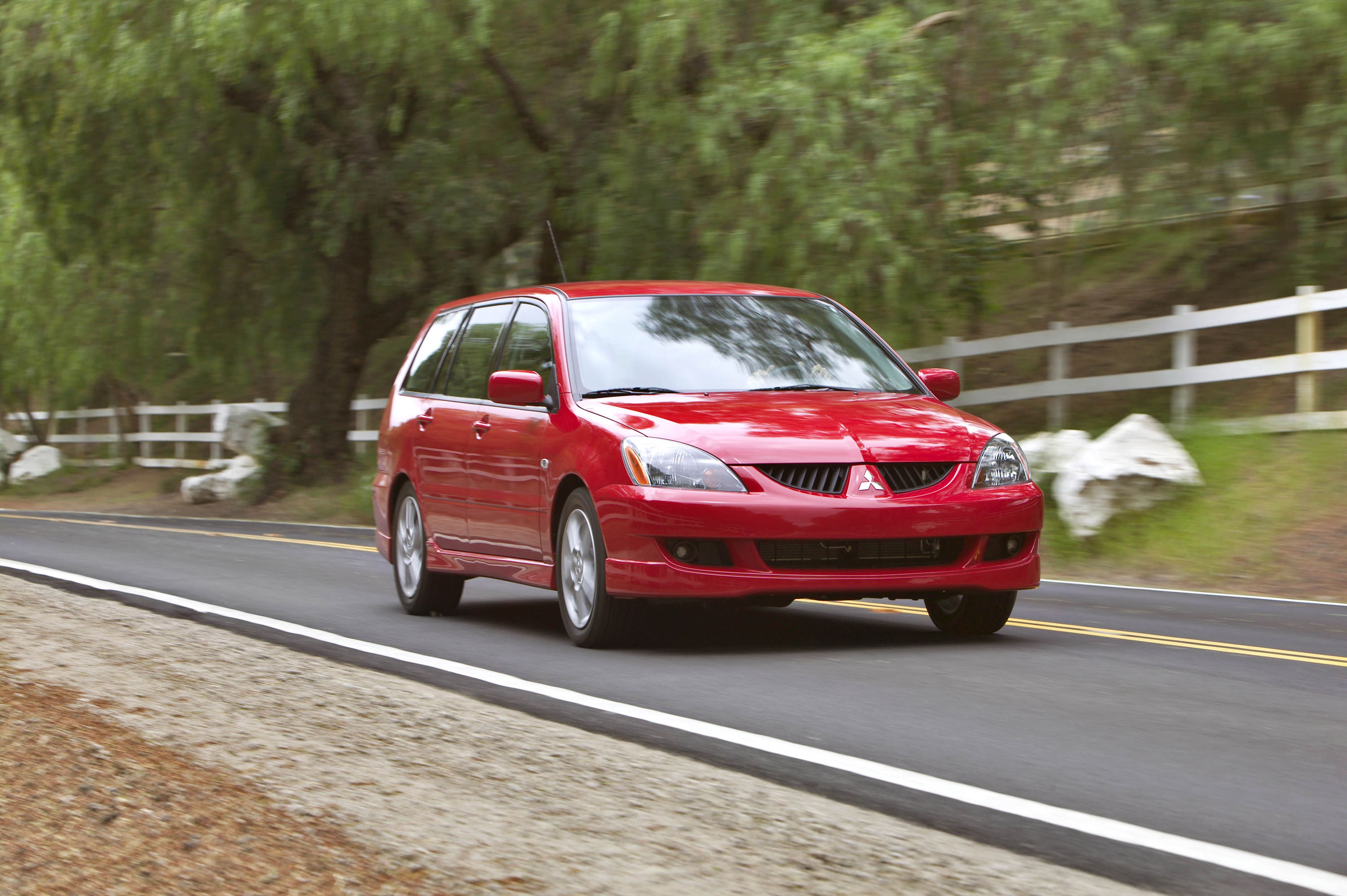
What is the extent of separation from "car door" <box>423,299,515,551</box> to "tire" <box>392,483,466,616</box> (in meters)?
0.25

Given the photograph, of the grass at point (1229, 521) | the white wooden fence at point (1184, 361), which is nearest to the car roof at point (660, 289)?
the grass at point (1229, 521)

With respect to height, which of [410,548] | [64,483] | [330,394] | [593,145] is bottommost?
[64,483]

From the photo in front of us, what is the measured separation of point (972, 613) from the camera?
8914 millimetres

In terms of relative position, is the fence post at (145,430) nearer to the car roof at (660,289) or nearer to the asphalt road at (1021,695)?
the asphalt road at (1021,695)

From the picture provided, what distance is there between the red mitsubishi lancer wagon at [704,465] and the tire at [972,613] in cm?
1

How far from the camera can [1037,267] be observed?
22.9m

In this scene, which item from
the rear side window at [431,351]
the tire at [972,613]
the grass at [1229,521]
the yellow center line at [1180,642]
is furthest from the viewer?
the grass at [1229,521]

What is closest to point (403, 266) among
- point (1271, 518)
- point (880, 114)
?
point (880, 114)

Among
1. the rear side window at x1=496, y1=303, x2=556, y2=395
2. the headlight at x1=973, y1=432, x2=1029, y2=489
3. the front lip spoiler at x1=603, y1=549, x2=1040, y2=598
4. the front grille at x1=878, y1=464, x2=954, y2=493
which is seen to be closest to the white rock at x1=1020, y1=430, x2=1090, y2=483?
the rear side window at x1=496, y1=303, x2=556, y2=395

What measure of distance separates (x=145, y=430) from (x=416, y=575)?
97.2ft

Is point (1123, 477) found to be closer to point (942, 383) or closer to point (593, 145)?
point (942, 383)

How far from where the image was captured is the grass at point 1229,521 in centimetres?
1310

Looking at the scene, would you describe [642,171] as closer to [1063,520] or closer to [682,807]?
[1063,520]

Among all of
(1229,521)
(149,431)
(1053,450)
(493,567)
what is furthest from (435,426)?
(149,431)
